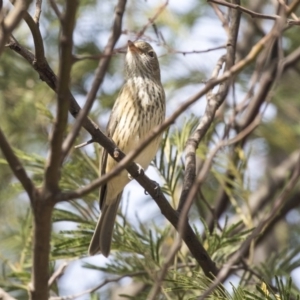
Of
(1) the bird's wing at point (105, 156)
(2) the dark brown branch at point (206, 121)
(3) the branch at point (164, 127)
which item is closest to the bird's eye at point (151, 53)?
(1) the bird's wing at point (105, 156)

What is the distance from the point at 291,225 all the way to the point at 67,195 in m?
4.77

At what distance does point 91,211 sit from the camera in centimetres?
447

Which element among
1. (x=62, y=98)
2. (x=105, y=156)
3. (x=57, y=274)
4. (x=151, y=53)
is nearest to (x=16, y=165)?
(x=62, y=98)

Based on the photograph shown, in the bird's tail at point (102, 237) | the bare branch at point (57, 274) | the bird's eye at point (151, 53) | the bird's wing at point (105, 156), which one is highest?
the bird's eye at point (151, 53)

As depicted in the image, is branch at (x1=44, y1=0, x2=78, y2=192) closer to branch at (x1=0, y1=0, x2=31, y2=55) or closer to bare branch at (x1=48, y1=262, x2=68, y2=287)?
branch at (x1=0, y1=0, x2=31, y2=55)

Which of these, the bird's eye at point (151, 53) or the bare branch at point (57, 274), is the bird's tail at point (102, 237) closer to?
the bare branch at point (57, 274)

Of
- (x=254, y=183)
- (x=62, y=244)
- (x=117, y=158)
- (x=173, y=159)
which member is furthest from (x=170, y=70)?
(x=117, y=158)

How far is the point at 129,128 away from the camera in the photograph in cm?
445

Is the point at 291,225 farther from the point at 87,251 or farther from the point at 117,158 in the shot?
the point at 117,158

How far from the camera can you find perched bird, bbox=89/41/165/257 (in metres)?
4.30

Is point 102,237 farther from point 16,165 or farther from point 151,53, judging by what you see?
Answer: point 16,165

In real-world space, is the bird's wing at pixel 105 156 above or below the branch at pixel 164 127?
above

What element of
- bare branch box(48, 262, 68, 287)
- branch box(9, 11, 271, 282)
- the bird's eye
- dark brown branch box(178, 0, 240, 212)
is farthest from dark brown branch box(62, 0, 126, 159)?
the bird's eye

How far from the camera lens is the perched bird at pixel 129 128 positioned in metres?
4.30
